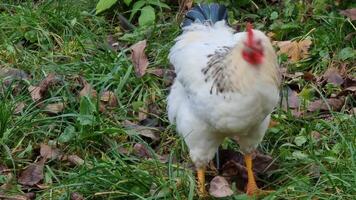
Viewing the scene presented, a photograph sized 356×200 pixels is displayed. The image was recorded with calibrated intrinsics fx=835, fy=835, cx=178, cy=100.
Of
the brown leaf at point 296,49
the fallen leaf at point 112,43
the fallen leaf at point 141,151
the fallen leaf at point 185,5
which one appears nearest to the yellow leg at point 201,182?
the fallen leaf at point 141,151

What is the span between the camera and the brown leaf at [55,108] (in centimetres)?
427

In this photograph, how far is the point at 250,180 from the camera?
3725 mm

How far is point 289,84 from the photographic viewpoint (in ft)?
14.9

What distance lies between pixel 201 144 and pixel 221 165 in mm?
369

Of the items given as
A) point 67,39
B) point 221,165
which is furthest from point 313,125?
point 67,39

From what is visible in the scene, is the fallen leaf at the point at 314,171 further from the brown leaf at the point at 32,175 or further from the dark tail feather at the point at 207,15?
the brown leaf at the point at 32,175

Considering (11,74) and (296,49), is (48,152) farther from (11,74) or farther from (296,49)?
(296,49)

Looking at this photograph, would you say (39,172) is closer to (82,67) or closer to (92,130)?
(92,130)

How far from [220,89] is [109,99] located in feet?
4.05

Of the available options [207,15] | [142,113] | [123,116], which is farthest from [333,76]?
[123,116]

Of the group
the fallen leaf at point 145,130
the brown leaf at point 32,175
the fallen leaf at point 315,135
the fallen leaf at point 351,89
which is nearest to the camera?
the brown leaf at point 32,175

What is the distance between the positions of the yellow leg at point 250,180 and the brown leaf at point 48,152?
93 cm

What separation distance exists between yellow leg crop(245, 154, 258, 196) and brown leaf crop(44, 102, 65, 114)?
1079 millimetres

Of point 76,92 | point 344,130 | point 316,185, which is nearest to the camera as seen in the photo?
point 316,185
